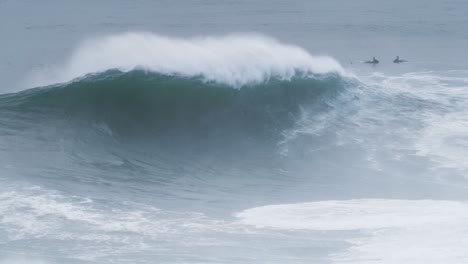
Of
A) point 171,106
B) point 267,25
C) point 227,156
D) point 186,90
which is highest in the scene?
point 267,25

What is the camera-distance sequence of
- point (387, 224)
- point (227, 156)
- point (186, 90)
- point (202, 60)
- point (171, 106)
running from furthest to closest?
point (202, 60)
point (186, 90)
point (171, 106)
point (227, 156)
point (387, 224)

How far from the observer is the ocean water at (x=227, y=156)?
43.2 ft

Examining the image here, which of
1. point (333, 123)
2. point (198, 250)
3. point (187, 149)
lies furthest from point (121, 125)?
point (198, 250)

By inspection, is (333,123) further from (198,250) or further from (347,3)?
(347,3)

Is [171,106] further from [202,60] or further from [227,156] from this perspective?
[227,156]

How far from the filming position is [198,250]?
1275 centimetres

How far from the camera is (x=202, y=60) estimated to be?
24.9m

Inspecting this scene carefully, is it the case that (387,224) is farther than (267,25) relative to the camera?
No

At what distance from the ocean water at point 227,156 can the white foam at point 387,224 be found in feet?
0.12

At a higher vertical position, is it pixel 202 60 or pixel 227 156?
pixel 202 60

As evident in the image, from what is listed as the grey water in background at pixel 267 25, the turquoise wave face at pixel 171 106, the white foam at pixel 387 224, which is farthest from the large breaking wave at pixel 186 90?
the white foam at pixel 387 224

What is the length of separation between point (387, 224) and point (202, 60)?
466 inches

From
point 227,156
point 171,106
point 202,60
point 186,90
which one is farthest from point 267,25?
point 227,156

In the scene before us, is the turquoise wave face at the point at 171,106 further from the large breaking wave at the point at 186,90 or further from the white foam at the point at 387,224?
the white foam at the point at 387,224
